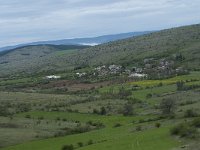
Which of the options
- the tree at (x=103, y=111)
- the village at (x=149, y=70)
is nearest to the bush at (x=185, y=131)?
the tree at (x=103, y=111)

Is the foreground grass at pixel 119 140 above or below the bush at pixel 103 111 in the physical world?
above

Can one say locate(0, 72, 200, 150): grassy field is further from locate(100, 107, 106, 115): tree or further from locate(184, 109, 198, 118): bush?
locate(100, 107, 106, 115): tree

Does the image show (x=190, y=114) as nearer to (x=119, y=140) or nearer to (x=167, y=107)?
(x=167, y=107)

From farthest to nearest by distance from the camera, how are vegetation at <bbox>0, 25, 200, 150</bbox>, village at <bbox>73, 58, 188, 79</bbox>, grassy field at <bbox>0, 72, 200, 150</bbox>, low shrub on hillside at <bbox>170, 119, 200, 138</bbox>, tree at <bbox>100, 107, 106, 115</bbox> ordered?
village at <bbox>73, 58, 188, 79</bbox>
tree at <bbox>100, 107, 106, 115</bbox>
grassy field at <bbox>0, 72, 200, 150</bbox>
vegetation at <bbox>0, 25, 200, 150</bbox>
low shrub on hillside at <bbox>170, 119, 200, 138</bbox>

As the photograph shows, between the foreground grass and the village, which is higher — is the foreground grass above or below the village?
above

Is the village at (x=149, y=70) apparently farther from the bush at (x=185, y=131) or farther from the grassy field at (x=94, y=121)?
the bush at (x=185, y=131)

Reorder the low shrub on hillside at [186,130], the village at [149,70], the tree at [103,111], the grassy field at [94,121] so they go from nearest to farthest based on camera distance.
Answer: the low shrub on hillside at [186,130]
the grassy field at [94,121]
the tree at [103,111]
the village at [149,70]

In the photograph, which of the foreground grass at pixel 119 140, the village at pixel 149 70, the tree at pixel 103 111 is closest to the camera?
the foreground grass at pixel 119 140

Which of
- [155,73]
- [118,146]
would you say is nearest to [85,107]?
[118,146]

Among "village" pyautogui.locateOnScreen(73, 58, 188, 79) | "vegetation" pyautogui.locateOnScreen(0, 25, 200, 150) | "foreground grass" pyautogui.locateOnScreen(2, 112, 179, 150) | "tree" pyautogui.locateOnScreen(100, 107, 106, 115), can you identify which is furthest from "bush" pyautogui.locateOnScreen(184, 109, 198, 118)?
"village" pyautogui.locateOnScreen(73, 58, 188, 79)

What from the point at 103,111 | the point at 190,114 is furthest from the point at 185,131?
the point at 103,111

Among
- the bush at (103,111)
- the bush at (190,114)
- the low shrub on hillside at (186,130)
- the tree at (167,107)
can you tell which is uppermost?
the low shrub on hillside at (186,130)

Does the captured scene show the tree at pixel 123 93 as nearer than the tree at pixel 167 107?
No
